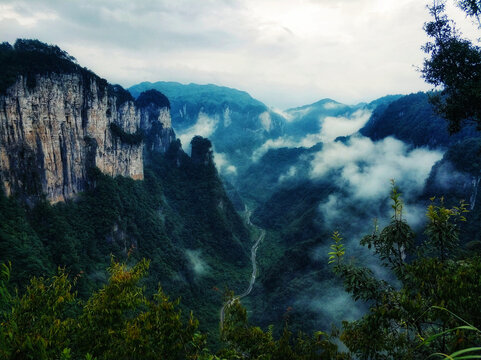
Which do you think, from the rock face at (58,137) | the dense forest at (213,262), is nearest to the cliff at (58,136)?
the rock face at (58,137)

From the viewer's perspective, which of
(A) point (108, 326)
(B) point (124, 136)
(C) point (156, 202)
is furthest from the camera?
(C) point (156, 202)

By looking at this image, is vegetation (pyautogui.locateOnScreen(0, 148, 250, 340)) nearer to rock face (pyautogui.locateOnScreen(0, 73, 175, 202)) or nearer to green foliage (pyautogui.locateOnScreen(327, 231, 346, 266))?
rock face (pyautogui.locateOnScreen(0, 73, 175, 202))

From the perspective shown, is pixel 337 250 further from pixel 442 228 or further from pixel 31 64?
pixel 31 64

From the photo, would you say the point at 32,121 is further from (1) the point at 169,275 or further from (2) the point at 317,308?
(2) the point at 317,308

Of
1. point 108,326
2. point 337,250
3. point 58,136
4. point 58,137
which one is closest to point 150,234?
point 58,137

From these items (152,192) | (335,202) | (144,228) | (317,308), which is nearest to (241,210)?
(335,202)

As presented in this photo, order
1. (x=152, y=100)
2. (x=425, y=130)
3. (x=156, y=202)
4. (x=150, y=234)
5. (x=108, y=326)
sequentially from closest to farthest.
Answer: (x=108, y=326) → (x=150, y=234) → (x=156, y=202) → (x=152, y=100) → (x=425, y=130)

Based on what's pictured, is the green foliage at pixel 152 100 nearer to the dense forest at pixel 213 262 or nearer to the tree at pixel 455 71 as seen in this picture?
the dense forest at pixel 213 262
